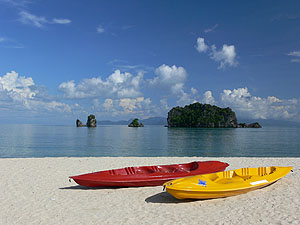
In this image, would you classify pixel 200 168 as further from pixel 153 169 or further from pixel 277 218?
pixel 277 218

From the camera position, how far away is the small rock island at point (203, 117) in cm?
16350

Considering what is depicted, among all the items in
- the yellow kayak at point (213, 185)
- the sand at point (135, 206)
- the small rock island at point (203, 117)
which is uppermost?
the small rock island at point (203, 117)

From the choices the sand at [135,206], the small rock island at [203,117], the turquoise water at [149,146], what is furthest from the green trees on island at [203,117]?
the sand at [135,206]

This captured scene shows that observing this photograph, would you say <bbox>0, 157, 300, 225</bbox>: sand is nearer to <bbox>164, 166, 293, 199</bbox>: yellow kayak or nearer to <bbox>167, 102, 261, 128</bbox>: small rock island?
<bbox>164, 166, 293, 199</bbox>: yellow kayak

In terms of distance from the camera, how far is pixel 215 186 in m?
8.27

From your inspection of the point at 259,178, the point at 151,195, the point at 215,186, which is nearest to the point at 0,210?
the point at 151,195

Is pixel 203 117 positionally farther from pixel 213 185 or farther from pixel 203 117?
pixel 213 185

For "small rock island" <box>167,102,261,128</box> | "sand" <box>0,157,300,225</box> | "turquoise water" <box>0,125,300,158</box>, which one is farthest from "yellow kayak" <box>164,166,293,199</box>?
"small rock island" <box>167,102,261,128</box>

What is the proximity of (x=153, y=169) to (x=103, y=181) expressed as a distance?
2.60m

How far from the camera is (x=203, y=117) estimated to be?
16612 centimetres

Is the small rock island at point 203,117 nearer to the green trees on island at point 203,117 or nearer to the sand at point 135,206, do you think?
the green trees on island at point 203,117

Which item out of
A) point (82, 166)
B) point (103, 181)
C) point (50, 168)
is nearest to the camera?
point (103, 181)

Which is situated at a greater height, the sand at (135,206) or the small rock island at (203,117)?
the small rock island at (203,117)

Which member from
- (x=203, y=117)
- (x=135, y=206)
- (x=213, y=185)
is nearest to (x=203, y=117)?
(x=203, y=117)
